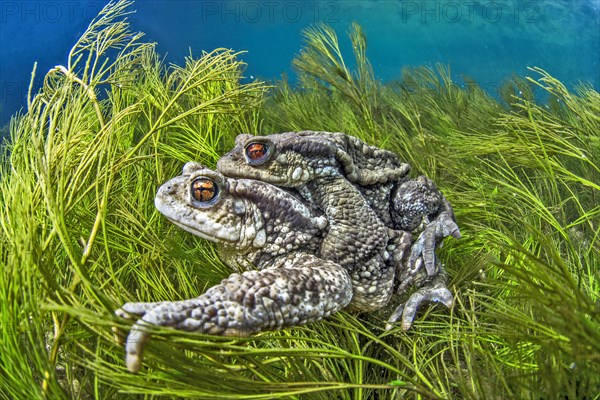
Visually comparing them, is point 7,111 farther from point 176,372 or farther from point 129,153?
point 176,372

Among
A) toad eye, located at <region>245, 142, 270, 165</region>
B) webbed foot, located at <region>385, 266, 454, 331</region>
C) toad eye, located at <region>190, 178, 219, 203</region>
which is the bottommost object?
webbed foot, located at <region>385, 266, 454, 331</region>

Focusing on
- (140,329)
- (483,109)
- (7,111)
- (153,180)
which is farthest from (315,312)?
(7,111)

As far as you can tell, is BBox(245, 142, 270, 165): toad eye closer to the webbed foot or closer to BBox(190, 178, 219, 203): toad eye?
BBox(190, 178, 219, 203): toad eye

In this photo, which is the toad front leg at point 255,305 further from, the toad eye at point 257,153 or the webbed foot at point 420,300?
the toad eye at point 257,153

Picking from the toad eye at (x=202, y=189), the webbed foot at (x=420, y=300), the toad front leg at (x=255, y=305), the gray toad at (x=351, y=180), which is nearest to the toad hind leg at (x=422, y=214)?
the gray toad at (x=351, y=180)

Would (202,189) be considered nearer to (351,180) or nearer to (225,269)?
(225,269)

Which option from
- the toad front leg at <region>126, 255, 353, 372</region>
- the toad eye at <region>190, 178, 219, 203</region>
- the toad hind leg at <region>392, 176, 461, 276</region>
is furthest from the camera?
the toad hind leg at <region>392, 176, 461, 276</region>

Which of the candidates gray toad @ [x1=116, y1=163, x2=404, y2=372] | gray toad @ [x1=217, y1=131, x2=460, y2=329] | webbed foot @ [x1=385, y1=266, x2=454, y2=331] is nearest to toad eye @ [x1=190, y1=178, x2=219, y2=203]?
gray toad @ [x1=116, y1=163, x2=404, y2=372]

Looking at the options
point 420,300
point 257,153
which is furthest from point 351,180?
point 420,300
